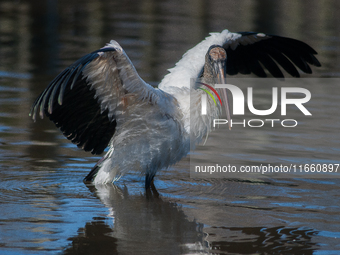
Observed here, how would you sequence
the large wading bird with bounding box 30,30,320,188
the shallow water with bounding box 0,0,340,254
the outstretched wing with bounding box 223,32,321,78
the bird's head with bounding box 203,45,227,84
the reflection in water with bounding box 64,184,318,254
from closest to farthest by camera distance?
the reflection in water with bounding box 64,184,318,254 < the shallow water with bounding box 0,0,340,254 < the large wading bird with bounding box 30,30,320,188 < the bird's head with bounding box 203,45,227,84 < the outstretched wing with bounding box 223,32,321,78

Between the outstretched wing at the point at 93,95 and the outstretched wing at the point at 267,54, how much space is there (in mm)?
2060

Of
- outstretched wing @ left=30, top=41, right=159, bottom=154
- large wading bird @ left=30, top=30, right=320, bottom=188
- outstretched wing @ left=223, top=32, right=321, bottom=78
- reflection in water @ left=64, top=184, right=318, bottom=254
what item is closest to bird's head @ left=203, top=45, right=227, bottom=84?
large wading bird @ left=30, top=30, right=320, bottom=188

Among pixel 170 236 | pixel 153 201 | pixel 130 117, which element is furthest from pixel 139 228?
pixel 130 117

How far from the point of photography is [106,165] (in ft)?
21.2

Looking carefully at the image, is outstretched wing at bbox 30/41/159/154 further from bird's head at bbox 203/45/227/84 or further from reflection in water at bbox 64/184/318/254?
reflection in water at bbox 64/184/318/254

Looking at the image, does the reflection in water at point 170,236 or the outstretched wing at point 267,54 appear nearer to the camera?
the reflection in water at point 170,236

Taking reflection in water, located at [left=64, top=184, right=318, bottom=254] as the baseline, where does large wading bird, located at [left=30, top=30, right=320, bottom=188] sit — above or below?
above

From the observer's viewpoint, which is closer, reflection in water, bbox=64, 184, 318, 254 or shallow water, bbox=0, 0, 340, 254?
reflection in water, bbox=64, 184, 318, 254

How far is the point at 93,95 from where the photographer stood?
5961 mm

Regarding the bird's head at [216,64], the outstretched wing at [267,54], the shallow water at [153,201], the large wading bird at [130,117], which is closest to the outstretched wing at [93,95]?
the large wading bird at [130,117]

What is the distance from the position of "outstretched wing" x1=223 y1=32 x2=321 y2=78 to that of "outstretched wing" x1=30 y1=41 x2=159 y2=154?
206cm

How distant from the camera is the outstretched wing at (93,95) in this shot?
5465 millimetres

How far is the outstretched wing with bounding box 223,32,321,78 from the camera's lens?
768 cm

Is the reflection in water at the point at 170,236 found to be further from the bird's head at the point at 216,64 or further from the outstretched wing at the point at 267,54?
the outstretched wing at the point at 267,54
